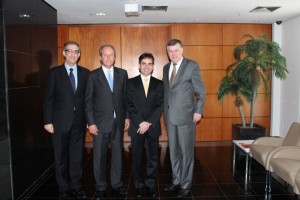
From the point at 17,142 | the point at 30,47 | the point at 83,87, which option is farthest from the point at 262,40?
the point at 17,142

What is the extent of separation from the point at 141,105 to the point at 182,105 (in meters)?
0.51

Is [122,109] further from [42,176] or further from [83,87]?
[42,176]

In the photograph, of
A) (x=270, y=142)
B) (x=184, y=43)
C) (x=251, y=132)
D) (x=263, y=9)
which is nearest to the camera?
(x=270, y=142)

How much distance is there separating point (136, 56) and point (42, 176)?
3.63 metres

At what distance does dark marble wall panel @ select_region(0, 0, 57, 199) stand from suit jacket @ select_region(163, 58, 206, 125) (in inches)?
76.9

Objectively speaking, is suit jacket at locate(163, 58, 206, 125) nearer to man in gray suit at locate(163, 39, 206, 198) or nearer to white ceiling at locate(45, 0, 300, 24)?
man in gray suit at locate(163, 39, 206, 198)

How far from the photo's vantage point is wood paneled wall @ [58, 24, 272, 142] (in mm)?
6965

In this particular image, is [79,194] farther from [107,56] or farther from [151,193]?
[107,56]

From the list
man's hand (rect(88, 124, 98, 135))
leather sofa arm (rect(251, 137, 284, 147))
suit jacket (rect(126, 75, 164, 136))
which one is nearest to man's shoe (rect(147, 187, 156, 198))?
suit jacket (rect(126, 75, 164, 136))

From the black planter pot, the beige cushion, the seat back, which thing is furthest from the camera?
the black planter pot

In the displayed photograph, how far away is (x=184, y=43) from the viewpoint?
6957 millimetres

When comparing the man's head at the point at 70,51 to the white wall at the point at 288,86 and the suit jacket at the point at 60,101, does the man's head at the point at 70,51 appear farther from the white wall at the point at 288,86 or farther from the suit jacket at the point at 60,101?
the white wall at the point at 288,86

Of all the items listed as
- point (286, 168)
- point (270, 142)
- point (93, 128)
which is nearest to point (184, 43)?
point (270, 142)

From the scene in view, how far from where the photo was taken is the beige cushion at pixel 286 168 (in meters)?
3.22
